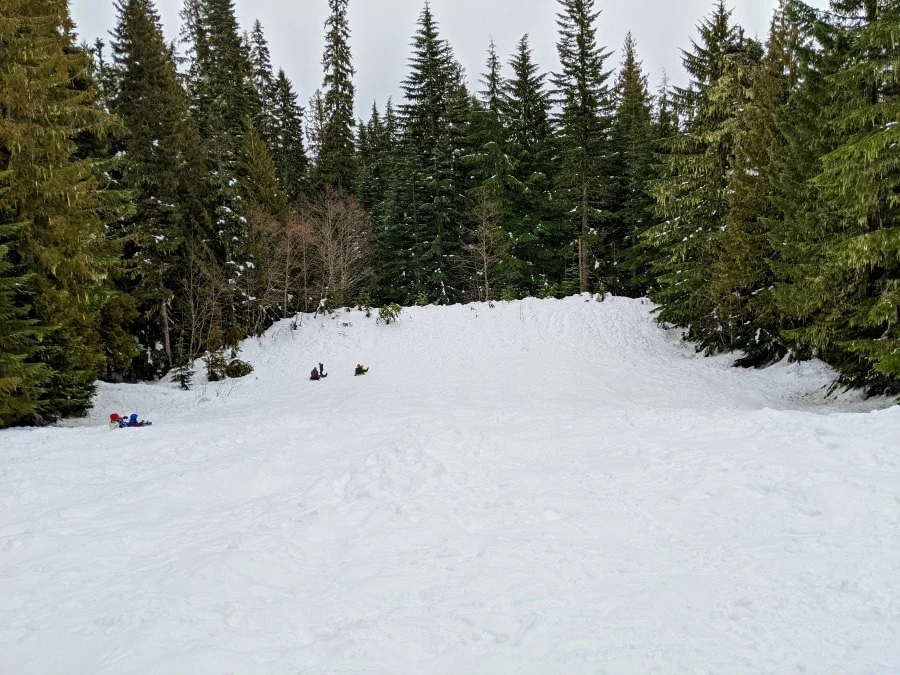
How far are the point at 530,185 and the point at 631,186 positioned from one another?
17.9 feet

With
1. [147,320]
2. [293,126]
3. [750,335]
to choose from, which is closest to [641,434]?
[750,335]

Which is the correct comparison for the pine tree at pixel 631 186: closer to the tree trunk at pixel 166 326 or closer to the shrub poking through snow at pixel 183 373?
the shrub poking through snow at pixel 183 373

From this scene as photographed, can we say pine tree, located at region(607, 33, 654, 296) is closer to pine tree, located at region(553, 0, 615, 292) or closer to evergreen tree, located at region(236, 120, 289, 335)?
pine tree, located at region(553, 0, 615, 292)

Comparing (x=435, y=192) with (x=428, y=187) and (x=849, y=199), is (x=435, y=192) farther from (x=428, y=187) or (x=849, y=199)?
(x=849, y=199)

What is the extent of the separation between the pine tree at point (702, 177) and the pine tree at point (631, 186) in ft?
15.9

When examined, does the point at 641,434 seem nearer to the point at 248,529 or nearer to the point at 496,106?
the point at 248,529

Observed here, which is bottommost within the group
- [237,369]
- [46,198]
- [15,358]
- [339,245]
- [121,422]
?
[121,422]

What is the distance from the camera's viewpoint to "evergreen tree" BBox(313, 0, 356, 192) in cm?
3347

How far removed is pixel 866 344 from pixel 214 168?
81.4ft

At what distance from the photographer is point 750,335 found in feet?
51.4

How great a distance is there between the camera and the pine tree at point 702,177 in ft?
52.2

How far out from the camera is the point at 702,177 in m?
16.5

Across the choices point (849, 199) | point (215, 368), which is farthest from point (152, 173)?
point (849, 199)

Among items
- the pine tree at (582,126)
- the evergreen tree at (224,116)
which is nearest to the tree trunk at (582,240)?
the pine tree at (582,126)
